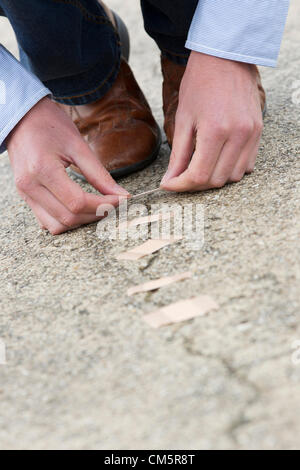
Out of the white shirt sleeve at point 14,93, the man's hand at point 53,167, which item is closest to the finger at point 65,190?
the man's hand at point 53,167

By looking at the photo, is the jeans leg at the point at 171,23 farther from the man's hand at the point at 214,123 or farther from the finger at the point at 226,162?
the finger at the point at 226,162

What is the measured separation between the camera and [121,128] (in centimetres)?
147

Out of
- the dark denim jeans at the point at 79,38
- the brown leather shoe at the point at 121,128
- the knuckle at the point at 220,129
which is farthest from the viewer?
the brown leather shoe at the point at 121,128

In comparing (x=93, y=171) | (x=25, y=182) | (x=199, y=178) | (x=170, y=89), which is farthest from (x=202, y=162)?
(x=170, y=89)

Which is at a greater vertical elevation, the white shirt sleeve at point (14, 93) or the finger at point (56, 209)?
the white shirt sleeve at point (14, 93)

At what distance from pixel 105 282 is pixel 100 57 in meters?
0.81

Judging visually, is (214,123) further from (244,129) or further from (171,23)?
(171,23)

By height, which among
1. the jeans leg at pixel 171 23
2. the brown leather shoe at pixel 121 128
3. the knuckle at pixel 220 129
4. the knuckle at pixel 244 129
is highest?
the jeans leg at pixel 171 23

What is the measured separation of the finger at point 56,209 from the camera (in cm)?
111

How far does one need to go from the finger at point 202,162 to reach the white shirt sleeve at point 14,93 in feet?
1.22

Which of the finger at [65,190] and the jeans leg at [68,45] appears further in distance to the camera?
the jeans leg at [68,45]

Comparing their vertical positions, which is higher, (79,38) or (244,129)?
(79,38)

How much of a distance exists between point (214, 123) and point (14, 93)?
0.47 m
